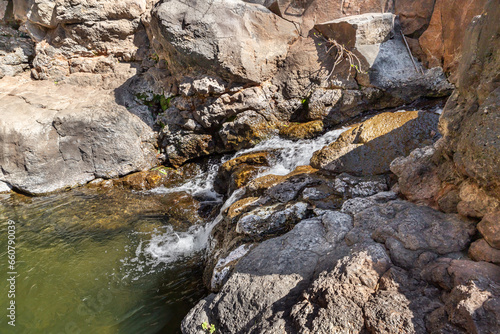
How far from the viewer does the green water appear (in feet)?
11.2

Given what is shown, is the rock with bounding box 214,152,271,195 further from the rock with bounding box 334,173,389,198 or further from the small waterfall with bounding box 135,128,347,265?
the rock with bounding box 334,173,389,198

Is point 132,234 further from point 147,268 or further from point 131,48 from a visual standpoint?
point 131,48

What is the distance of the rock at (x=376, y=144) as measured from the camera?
455 cm

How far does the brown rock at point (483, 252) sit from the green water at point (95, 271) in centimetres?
304

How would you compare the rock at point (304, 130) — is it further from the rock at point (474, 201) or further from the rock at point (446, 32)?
the rock at point (474, 201)

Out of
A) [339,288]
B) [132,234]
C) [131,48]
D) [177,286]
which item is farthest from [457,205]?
[131,48]

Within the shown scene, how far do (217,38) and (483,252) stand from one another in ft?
21.2

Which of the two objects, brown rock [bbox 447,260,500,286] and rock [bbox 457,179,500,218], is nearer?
brown rock [bbox 447,260,500,286]

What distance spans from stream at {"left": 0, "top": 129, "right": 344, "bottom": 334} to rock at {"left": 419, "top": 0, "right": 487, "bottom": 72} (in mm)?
2806

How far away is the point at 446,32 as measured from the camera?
244 inches

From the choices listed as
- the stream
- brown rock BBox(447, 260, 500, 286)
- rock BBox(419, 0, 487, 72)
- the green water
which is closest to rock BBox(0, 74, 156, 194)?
the stream

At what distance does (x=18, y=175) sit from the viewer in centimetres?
718

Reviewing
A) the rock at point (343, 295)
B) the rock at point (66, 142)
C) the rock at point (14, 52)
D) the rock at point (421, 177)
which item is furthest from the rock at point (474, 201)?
the rock at point (14, 52)

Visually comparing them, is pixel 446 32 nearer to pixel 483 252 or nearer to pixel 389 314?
pixel 483 252
